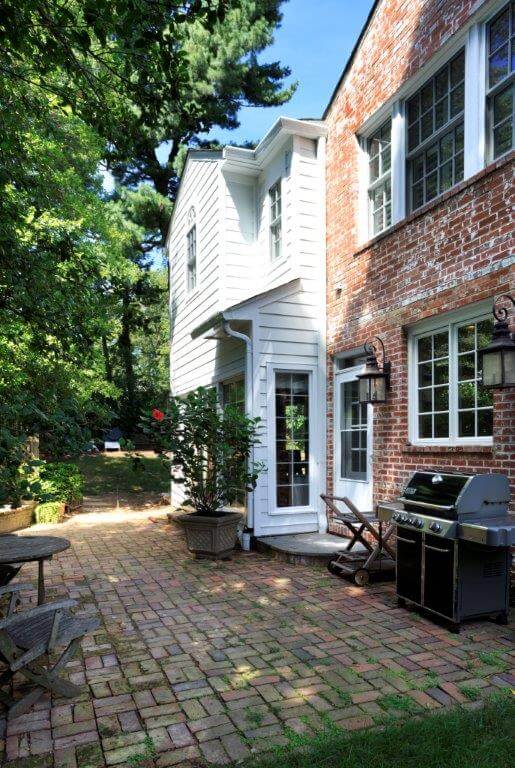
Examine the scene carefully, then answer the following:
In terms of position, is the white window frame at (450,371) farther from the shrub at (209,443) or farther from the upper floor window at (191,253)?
the upper floor window at (191,253)

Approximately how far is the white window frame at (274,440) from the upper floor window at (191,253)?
3.97 m

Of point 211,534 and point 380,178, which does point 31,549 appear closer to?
point 211,534

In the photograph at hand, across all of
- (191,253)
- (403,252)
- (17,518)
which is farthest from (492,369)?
(17,518)

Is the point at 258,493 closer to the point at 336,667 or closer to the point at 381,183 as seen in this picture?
the point at 336,667

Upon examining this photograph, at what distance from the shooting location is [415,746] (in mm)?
2674

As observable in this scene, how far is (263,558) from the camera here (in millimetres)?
6859

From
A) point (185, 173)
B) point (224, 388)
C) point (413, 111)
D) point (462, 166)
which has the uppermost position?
point (185, 173)

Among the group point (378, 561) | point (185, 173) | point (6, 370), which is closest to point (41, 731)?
point (378, 561)

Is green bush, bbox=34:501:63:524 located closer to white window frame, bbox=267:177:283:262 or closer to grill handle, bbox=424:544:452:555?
white window frame, bbox=267:177:283:262

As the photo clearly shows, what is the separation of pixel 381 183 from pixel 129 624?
5.90 metres

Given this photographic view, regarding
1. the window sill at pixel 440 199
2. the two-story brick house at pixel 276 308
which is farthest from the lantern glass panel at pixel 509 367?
the two-story brick house at pixel 276 308

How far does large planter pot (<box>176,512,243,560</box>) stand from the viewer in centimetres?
668

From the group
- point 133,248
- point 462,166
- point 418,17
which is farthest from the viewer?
point 133,248

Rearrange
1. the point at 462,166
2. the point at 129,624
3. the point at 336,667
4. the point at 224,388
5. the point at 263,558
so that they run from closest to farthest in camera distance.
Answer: the point at 336,667
the point at 129,624
the point at 462,166
the point at 263,558
the point at 224,388
